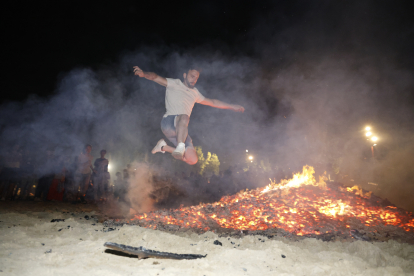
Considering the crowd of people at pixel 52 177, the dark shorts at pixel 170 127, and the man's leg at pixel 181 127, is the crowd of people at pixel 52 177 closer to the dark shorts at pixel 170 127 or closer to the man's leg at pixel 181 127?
the dark shorts at pixel 170 127

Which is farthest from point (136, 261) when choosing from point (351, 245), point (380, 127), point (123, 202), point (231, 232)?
point (380, 127)

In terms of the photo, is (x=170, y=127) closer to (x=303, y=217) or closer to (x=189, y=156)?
(x=189, y=156)

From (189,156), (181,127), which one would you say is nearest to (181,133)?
(181,127)

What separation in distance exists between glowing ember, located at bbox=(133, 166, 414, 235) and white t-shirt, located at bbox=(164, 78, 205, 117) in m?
2.64

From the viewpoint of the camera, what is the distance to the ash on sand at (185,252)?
2020mm

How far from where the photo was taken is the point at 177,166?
25047 millimetres

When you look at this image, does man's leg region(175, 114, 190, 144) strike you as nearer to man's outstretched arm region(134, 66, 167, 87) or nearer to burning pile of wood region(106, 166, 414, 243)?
man's outstretched arm region(134, 66, 167, 87)

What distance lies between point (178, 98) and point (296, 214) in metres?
4.28

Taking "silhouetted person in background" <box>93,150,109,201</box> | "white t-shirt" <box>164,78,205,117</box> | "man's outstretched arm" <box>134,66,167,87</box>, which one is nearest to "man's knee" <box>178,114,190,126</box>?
"white t-shirt" <box>164,78,205,117</box>

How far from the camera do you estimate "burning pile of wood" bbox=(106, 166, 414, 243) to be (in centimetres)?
396

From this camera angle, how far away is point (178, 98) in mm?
3979

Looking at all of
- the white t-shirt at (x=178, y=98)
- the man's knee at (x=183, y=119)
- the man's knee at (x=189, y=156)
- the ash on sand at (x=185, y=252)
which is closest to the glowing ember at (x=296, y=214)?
the ash on sand at (x=185, y=252)

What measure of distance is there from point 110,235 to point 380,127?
895 cm

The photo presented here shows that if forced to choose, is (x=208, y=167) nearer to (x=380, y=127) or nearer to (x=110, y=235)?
(x=380, y=127)
